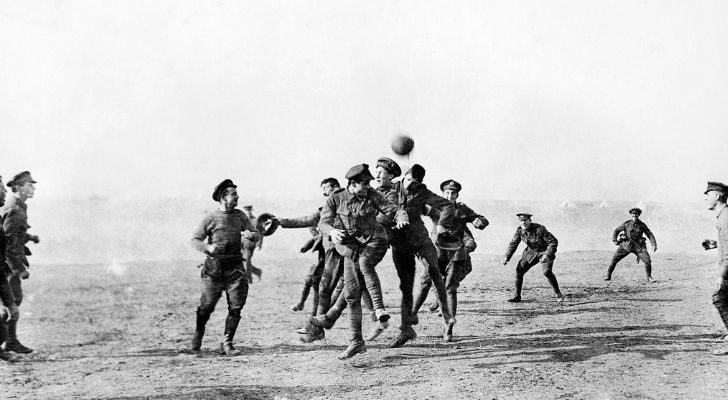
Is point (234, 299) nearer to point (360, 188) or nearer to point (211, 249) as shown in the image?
point (211, 249)

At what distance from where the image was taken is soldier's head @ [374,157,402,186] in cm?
747

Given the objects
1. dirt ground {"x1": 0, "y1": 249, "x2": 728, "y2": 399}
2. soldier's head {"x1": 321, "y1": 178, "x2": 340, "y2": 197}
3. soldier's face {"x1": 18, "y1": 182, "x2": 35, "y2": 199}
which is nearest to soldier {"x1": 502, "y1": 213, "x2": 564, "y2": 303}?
dirt ground {"x1": 0, "y1": 249, "x2": 728, "y2": 399}

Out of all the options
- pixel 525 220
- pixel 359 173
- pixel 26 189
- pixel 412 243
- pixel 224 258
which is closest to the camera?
pixel 359 173

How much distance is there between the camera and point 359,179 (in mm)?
6828

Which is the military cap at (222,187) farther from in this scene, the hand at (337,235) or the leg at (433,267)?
the leg at (433,267)

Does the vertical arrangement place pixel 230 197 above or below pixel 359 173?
below

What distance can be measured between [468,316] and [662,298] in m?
3.93

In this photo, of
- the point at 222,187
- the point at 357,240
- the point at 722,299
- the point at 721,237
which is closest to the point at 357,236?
the point at 357,240

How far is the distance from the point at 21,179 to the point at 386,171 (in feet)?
16.1

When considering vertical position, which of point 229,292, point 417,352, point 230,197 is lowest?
point 417,352

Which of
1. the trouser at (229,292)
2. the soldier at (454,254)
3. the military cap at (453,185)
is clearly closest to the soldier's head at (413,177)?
the soldier at (454,254)

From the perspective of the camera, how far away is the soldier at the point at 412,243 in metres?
7.47

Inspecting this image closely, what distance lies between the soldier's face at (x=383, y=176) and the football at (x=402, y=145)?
836 millimetres

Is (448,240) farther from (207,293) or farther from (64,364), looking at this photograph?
(64,364)
